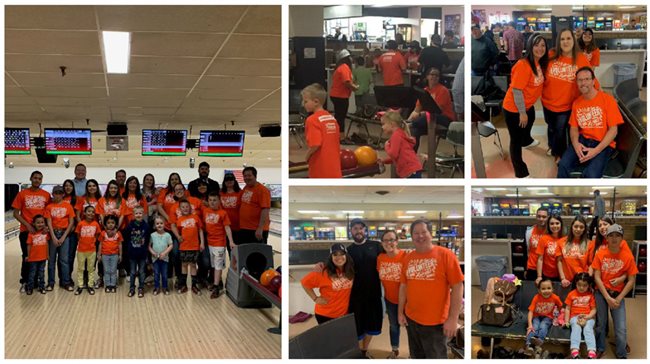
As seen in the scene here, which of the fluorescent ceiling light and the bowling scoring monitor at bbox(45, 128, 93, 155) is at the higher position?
the fluorescent ceiling light

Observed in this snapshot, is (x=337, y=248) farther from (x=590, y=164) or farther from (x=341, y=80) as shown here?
(x=590, y=164)

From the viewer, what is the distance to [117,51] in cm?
548

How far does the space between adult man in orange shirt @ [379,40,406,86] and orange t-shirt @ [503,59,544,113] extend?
1.82ft

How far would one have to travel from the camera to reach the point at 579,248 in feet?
11.8

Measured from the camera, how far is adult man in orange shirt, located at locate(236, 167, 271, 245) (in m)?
6.49

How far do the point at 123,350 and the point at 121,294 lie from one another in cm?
216

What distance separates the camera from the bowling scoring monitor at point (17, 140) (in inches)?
383

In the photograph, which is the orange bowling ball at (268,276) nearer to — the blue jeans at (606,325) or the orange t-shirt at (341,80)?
the orange t-shirt at (341,80)

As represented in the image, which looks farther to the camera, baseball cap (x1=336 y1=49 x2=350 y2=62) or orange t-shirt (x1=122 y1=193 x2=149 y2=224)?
orange t-shirt (x1=122 y1=193 x2=149 y2=224)

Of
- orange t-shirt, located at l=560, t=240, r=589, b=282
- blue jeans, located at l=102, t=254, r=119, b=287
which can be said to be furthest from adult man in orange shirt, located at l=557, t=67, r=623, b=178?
blue jeans, located at l=102, t=254, r=119, b=287

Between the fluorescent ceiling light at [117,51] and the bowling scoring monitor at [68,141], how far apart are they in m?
3.84

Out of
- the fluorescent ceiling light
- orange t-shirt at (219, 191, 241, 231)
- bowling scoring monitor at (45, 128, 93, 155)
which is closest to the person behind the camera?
the fluorescent ceiling light

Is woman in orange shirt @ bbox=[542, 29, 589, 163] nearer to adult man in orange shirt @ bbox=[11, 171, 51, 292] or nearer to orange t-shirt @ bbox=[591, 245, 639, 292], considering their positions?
orange t-shirt @ bbox=[591, 245, 639, 292]

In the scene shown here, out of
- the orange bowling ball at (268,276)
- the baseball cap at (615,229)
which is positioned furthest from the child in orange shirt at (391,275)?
the orange bowling ball at (268,276)
